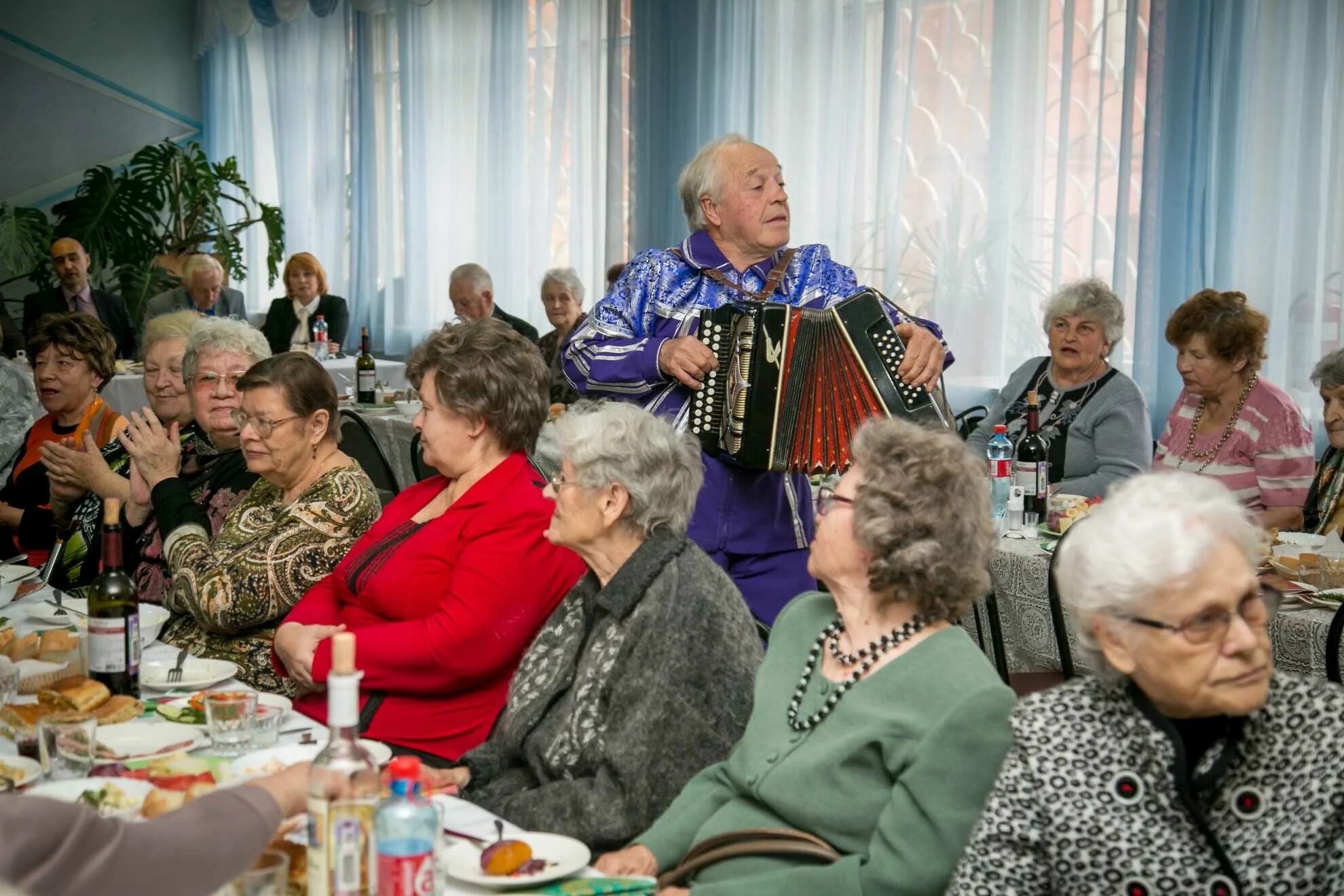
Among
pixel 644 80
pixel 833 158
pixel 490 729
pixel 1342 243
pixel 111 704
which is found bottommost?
pixel 490 729

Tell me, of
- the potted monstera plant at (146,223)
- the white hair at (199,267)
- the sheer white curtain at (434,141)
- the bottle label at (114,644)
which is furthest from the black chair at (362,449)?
the potted monstera plant at (146,223)

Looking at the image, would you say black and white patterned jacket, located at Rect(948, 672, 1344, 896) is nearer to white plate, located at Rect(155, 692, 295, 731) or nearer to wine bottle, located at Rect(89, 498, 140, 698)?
white plate, located at Rect(155, 692, 295, 731)

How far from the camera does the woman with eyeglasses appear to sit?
1.36m

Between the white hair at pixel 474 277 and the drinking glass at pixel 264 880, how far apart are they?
23.8 ft

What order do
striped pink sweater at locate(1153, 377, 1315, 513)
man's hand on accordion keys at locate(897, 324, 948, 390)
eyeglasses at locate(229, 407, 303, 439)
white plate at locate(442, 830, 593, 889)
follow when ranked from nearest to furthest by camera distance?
white plate at locate(442, 830, 593, 889) < eyeglasses at locate(229, 407, 303, 439) < man's hand on accordion keys at locate(897, 324, 948, 390) < striped pink sweater at locate(1153, 377, 1315, 513)

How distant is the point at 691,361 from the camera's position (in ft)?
10.1

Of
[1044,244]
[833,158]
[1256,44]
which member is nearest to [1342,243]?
[1256,44]

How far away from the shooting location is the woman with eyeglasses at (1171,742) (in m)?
1.36

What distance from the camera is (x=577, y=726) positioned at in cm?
212

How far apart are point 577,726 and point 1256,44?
4.58 m

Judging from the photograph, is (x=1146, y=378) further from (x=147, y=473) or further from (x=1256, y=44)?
(x=147, y=473)

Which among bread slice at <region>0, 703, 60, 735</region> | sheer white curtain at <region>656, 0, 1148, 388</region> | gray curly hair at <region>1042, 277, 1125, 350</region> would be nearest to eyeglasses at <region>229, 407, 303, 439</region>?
bread slice at <region>0, 703, 60, 735</region>

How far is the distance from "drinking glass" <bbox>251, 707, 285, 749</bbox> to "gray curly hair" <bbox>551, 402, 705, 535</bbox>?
0.61m

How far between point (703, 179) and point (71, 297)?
719cm
